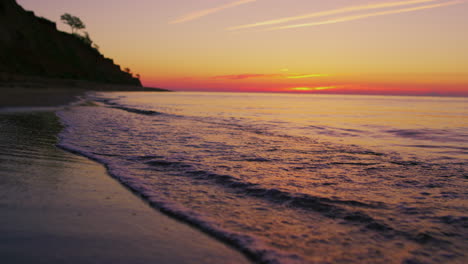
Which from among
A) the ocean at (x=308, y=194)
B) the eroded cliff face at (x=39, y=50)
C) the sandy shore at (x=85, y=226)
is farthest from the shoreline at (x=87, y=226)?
the eroded cliff face at (x=39, y=50)

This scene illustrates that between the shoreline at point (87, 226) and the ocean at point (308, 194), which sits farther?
the ocean at point (308, 194)

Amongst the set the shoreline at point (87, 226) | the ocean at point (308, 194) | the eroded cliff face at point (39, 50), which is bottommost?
the ocean at point (308, 194)

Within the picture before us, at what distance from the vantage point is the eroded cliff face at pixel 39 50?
78.5m

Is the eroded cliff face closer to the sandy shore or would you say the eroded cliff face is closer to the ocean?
the ocean

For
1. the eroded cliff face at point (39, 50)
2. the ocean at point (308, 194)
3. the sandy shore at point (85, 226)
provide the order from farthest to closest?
the eroded cliff face at point (39, 50), the ocean at point (308, 194), the sandy shore at point (85, 226)

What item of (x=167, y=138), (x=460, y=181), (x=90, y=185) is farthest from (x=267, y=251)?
(x=167, y=138)

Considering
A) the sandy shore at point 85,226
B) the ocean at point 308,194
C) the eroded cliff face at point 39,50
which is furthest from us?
the eroded cliff face at point 39,50

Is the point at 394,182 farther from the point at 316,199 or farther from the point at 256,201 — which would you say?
the point at 256,201

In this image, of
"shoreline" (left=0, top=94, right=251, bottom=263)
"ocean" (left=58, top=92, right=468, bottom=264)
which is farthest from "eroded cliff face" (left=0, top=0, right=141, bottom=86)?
"shoreline" (left=0, top=94, right=251, bottom=263)

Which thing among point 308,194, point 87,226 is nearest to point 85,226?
point 87,226

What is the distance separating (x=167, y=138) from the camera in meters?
10.4

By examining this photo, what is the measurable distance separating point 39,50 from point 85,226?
344 feet

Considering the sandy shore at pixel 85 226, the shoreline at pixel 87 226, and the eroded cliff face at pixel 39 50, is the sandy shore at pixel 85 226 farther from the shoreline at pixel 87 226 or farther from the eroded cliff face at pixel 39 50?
the eroded cliff face at pixel 39 50

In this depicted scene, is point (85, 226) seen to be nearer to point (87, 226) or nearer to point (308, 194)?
point (87, 226)
